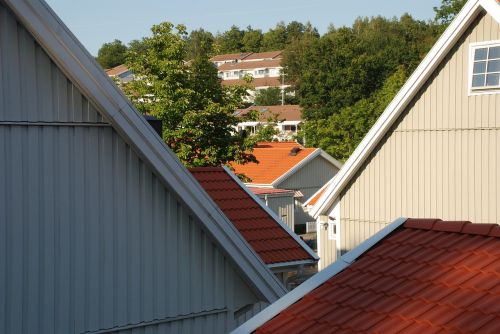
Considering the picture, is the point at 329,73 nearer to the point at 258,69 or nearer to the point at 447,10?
the point at 447,10

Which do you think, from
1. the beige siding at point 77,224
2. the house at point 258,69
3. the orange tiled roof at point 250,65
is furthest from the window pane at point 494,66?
the orange tiled roof at point 250,65

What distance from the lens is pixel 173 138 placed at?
91.3 feet

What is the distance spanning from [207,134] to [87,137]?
66.6ft

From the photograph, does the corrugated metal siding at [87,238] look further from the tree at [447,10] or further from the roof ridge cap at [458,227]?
the tree at [447,10]

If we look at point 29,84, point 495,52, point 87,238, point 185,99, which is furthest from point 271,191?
point 29,84

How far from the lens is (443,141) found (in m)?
18.2

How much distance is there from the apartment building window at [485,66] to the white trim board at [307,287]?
10.9 metres

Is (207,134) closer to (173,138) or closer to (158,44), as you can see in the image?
(173,138)

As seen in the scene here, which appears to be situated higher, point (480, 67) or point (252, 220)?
point (480, 67)

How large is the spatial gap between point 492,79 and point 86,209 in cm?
1166

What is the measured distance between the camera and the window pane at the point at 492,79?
1680 centimetres

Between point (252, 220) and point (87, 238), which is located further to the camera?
point (252, 220)

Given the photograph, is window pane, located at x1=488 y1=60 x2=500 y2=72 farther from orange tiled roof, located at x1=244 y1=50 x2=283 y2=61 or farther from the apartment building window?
orange tiled roof, located at x1=244 y1=50 x2=283 y2=61

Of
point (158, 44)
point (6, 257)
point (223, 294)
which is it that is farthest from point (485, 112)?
point (158, 44)
